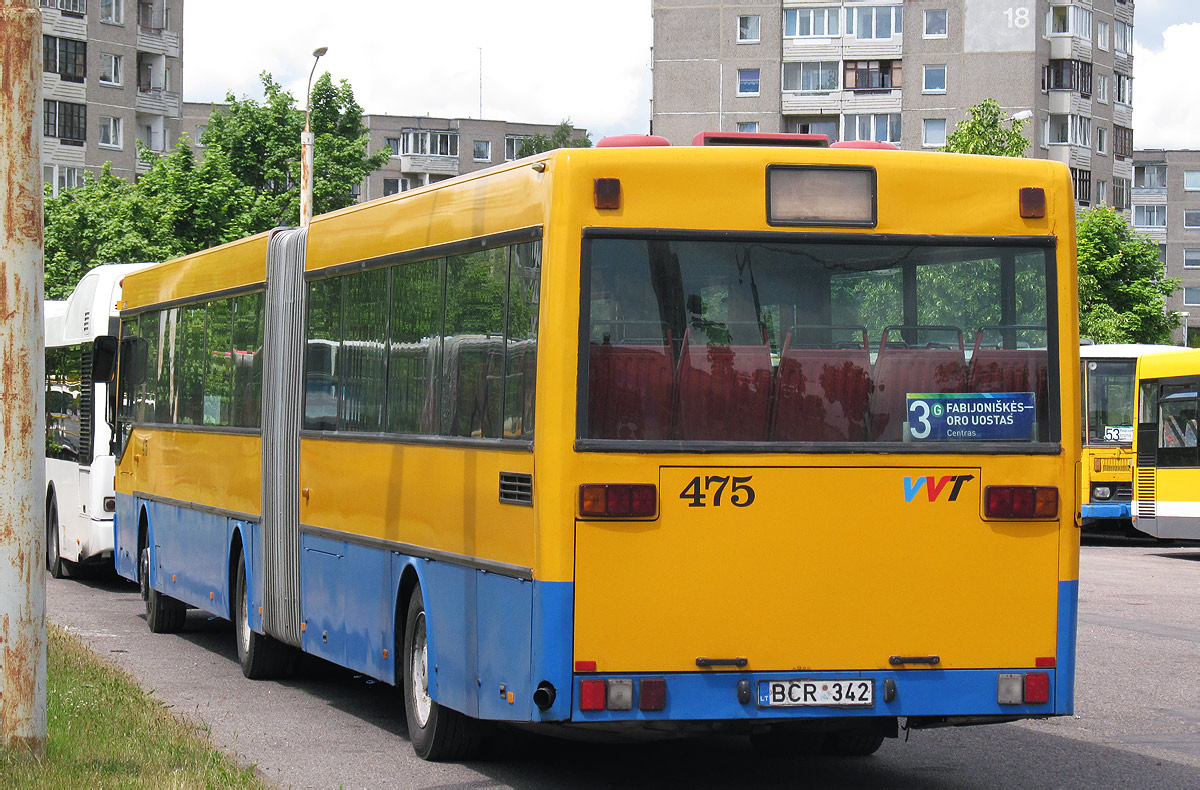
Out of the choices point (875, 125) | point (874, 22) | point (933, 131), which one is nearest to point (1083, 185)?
point (933, 131)

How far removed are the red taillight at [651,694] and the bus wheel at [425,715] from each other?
1.83 meters

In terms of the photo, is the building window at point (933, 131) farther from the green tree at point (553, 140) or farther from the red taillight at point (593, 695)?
the red taillight at point (593, 695)

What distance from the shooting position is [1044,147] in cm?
8462

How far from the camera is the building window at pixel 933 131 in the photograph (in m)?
82.6

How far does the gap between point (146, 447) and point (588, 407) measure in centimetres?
939

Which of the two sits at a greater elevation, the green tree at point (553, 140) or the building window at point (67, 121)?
the green tree at point (553, 140)

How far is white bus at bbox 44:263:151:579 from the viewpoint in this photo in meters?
19.2

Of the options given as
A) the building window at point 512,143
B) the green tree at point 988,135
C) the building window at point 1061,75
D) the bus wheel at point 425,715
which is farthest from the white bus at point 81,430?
the building window at point 512,143

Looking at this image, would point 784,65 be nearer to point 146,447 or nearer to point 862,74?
point 862,74

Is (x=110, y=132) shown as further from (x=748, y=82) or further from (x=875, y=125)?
(x=875, y=125)

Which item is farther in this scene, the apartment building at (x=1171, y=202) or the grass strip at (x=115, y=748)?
the apartment building at (x=1171, y=202)

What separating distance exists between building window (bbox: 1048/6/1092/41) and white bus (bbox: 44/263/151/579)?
6972 centimetres

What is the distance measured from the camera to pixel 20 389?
869 cm

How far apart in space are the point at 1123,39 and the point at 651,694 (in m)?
89.4
